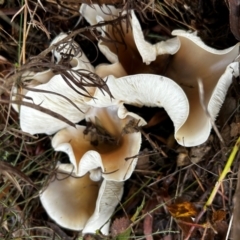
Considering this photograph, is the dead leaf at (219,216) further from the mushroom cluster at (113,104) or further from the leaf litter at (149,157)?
the mushroom cluster at (113,104)

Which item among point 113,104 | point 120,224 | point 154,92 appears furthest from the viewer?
point 120,224

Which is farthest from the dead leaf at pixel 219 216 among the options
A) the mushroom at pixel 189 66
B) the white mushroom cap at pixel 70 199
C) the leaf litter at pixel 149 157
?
the white mushroom cap at pixel 70 199

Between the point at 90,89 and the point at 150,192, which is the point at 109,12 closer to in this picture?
the point at 90,89

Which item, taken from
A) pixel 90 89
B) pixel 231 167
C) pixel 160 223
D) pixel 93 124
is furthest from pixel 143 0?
pixel 160 223

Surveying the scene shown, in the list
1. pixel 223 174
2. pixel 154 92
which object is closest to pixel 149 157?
pixel 223 174

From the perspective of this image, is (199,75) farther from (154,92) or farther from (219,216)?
(219,216)

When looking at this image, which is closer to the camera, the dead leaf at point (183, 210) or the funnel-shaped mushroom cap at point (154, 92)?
the funnel-shaped mushroom cap at point (154, 92)

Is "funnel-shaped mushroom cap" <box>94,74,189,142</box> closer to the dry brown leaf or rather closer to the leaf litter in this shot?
the leaf litter

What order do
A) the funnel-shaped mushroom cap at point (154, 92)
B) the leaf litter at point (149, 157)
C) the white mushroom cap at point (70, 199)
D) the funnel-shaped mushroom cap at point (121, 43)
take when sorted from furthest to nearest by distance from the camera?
the white mushroom cap at point (70, 199)
the leaf litter at point (149, 157)
the funnel-shaped mushroom cap at point (121, 43)
the funnel-shaped mushroom cap at point (154, 92)
